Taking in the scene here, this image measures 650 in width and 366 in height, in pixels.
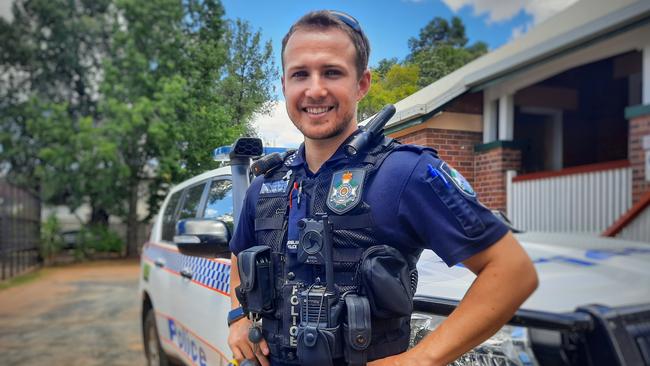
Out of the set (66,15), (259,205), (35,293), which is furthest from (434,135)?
(35,293)

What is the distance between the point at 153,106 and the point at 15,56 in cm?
812

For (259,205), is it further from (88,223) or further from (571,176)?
(88,223)

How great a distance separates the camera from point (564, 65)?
3.38 meters

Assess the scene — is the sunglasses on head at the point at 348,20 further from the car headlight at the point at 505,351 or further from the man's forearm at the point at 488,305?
the car headlight at the point at 505,351

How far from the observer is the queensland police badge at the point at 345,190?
4.13 ft

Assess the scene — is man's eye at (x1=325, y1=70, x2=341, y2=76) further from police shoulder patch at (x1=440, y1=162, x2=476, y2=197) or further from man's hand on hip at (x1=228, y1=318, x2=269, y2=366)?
man's hand on hip at (x1=228, y1=318, x2=269, y2=366)

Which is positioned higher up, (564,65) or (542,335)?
(564,65)

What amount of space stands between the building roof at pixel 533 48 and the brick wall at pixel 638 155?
1.05 meters

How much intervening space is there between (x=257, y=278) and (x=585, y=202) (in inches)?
137

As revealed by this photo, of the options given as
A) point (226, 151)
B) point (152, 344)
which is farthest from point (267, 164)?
point (152, 344)

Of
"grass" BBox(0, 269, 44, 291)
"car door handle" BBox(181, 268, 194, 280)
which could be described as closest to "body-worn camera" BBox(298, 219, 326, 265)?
"car door handle" BBox(181, 268, 194, 280)

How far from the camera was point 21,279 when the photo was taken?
13.6 meters

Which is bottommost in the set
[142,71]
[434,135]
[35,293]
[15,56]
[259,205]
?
[35,293]

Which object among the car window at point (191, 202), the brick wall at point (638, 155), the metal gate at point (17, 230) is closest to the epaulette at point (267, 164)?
the car window at point (191, 202)
